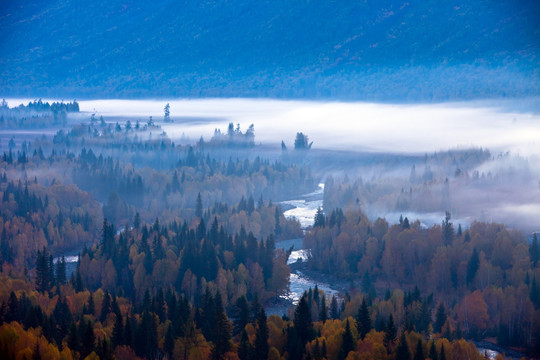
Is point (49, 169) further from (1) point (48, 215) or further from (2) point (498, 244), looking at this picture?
(2) point (498, 244)

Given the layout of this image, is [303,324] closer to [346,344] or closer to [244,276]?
[346,344]

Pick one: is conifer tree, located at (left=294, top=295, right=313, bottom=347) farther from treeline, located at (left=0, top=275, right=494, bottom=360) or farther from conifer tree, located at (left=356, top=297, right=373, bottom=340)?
conifer tree, located at (left=356, top=297, right=373, bottom=340)

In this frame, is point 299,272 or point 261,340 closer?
point 261,340

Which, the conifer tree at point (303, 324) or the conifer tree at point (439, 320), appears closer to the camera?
the conifer tree at point (303, 324)

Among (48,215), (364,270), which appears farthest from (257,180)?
(364,270)

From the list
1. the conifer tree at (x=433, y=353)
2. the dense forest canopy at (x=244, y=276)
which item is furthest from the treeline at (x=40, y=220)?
the conifer tree at (x=433, y=353)

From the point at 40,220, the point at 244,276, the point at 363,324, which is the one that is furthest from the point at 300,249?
the point at 363,324

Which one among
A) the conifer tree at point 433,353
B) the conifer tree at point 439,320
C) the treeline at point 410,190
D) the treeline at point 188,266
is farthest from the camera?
the treeline at point 410,190

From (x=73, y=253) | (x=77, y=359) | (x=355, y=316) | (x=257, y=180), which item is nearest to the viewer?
(x=77, y=359)

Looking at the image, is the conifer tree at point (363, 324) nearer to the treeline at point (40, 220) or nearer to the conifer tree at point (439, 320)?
the conifer tree at point (439, 320)
